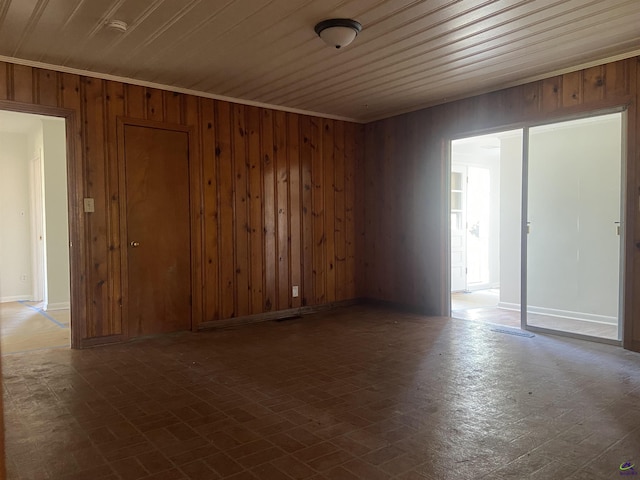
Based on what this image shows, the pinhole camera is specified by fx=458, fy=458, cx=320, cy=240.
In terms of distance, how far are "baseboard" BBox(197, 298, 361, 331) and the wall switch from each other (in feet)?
5.38

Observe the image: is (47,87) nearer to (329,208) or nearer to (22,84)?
(22,84)

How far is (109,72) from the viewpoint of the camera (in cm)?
433

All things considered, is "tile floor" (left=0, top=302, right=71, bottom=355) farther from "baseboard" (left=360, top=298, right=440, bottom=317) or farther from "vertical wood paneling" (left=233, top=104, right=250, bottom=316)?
"baseboard" (left=360, top=298, right=440, bottom=317)

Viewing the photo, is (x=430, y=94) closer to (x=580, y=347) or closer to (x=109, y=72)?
(x=580, y=347)

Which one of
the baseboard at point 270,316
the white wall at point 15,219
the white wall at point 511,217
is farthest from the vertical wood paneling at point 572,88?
the white wall at point 15,219

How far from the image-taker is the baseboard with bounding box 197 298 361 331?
5.13 metres

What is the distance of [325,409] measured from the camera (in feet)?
9.43

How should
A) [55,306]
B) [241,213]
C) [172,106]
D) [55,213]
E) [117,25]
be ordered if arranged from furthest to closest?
[55,213] < [55,306] < [241,213] < [172,106] < [117,25]

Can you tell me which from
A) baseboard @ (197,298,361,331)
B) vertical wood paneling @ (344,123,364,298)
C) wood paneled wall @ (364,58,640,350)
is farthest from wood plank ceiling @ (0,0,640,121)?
baseboard @ (197,298,361,331)

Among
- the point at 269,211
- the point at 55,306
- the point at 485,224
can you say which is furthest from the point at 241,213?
the point at 485,224

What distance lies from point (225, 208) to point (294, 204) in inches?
39.0

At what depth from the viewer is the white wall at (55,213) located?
6.41 m

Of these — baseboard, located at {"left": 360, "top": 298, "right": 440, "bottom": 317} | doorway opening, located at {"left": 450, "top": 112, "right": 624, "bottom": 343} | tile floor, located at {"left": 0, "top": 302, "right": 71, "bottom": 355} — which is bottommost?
tile floor, located at {"left": 0, "top": 302, "right": 71, "bottom": 355}

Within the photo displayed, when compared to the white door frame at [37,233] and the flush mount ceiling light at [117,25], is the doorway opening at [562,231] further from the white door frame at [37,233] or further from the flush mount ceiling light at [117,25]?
the white door frame at [37,233]
